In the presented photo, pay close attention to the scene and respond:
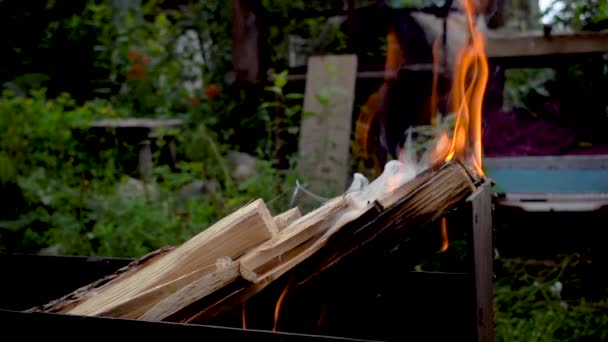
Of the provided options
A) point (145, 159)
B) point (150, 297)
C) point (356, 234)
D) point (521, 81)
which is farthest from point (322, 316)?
point (521, 81)

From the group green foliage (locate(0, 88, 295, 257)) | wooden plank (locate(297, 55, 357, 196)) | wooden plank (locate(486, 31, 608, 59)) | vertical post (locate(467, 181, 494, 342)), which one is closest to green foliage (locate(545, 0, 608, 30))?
wooden plank (locate(486, 31, 608, 59))

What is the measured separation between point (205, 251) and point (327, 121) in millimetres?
3241

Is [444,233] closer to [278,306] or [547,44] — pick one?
[278,306]

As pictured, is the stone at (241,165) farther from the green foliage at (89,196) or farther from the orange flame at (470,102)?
the orange flame at (470,102)

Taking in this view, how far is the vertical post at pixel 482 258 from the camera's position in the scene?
4.64ft

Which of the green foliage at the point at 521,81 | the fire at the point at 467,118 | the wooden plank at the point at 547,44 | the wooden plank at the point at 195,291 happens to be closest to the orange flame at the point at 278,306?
the wooden plank at the point at 195,291

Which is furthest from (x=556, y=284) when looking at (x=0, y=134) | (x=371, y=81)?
(x=0, y=134)

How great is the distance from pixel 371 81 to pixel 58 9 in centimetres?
328

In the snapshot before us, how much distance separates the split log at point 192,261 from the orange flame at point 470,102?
0.53 meters

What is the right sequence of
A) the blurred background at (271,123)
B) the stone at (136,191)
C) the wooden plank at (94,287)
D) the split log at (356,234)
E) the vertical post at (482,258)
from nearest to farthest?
the vertical post at (482,258), the split log at (356,234), the wooden plank at (94,287), the blurred background at (271,123), the stone at (136,191)

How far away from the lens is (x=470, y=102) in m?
1.85

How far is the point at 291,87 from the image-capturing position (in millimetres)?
5535

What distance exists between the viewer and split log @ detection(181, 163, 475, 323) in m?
1.53

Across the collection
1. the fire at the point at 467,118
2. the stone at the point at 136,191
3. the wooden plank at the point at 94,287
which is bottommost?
the stone at the point at 136,191
